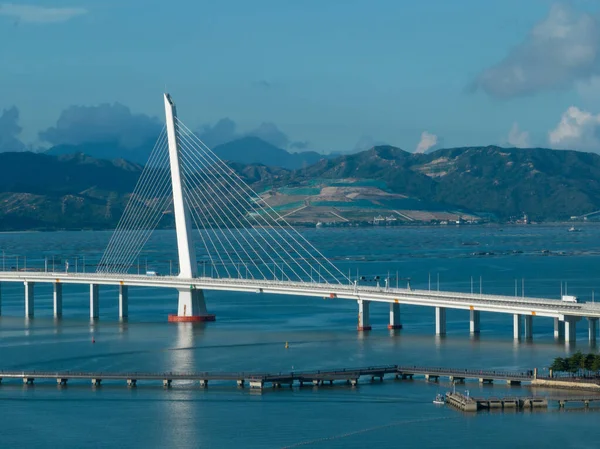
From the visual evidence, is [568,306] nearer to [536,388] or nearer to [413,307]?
[536,388]

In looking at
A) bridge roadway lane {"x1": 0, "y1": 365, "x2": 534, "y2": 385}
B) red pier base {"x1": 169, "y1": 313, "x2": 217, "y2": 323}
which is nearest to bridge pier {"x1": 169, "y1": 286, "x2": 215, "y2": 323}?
red pier base {"x1": 169, "y1": 313, "x2": 217, "y2": 323}

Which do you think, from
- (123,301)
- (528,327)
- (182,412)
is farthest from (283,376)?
(123,301)

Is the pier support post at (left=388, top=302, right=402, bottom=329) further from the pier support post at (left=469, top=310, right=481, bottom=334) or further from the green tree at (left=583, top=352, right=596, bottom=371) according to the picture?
the green tree at (left=583, top=352, right=596, bottom=371)

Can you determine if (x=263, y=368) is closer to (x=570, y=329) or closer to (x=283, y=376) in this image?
(x=283, y=376)

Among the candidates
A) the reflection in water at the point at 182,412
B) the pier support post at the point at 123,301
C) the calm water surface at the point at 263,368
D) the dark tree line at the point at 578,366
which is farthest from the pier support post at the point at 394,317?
the dark tree line at the point at 578,366

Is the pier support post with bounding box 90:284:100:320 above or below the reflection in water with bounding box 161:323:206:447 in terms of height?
above

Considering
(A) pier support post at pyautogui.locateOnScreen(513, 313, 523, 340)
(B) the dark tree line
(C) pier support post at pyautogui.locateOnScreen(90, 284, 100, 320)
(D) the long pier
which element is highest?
(C) pier support post at pyautogui.locateOnScreen(90, 284, 100, 320)

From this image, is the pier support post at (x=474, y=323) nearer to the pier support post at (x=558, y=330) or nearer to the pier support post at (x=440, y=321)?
the pier support post at (x=440, y=321)
